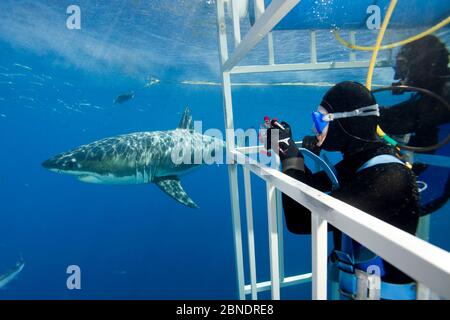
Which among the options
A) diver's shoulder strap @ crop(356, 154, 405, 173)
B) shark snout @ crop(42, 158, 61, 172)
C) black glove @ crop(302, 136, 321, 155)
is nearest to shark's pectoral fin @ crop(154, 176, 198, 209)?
shark snout @ crop(42, 158, 61, 172)

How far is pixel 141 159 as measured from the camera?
6949 millimetres

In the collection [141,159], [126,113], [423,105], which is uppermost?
[126,113]

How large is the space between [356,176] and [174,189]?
587 centimetres

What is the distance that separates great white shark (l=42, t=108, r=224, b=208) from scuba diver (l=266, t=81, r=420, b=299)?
4.44 metres

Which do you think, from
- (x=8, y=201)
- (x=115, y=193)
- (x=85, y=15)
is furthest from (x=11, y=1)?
(x=8, y=201)

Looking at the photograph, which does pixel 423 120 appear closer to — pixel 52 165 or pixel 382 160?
pixel 382 160

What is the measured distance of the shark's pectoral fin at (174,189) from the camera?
267 inches

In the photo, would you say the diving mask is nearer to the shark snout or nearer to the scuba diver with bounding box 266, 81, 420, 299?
the scuba diver with bounding box 266, 81, 420, 299

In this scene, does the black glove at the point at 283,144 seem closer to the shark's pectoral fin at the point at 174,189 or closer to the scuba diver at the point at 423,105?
the scuba diver at the point at 423,105

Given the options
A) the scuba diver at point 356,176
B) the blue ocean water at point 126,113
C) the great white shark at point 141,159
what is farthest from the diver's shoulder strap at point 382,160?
the great white shark at point 141,159

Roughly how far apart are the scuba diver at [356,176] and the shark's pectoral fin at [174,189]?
184 inches

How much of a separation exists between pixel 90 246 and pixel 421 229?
42223 mm

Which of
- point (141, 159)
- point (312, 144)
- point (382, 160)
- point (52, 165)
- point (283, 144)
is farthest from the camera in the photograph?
point (141, 159)

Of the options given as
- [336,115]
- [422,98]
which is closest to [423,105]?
[422,98]
